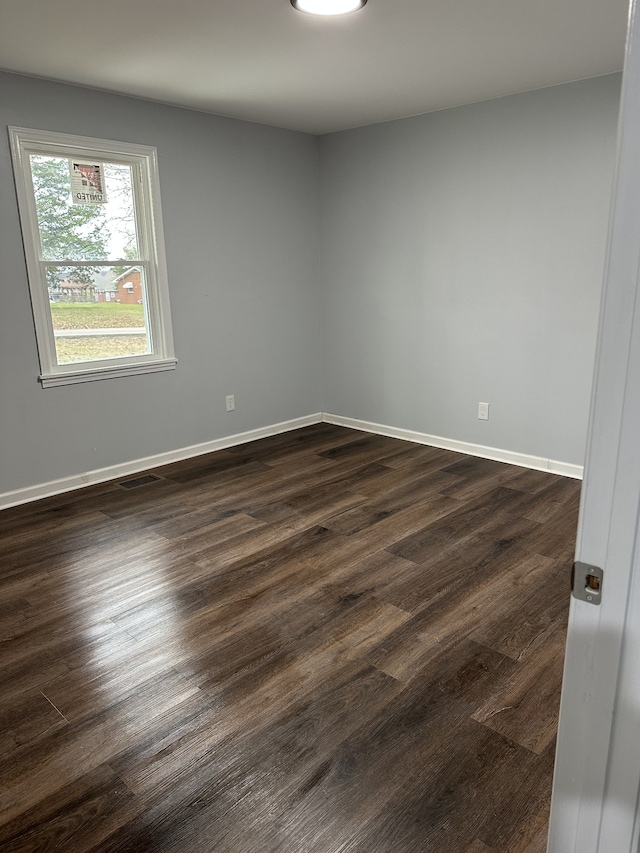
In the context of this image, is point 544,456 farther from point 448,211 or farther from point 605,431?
point 605,431

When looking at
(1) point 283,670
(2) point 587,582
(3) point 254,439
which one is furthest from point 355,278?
(2) point 587,582

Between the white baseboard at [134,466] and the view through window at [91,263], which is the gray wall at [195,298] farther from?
the view through window at [91,263]

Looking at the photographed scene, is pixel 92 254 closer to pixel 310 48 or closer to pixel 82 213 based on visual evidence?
pixel 82 213

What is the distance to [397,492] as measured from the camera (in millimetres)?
3764

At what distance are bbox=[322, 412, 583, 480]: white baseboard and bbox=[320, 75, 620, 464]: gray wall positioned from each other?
51 millimetres

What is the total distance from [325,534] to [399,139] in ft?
9.91

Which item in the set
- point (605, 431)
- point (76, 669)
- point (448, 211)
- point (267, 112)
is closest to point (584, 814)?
point (605, 431)

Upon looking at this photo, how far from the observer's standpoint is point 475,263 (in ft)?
13.8

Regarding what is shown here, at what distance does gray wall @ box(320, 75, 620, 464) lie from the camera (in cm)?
370

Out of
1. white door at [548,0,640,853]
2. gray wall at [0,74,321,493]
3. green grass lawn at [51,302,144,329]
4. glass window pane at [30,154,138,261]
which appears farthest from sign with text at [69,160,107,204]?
white door at [548,0,640,853]

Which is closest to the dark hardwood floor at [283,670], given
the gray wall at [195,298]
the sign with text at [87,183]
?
the gray wall at [195,298]

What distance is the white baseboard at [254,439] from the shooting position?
12.4ft

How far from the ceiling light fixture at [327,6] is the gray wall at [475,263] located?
1.81m

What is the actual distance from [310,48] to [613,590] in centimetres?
304
